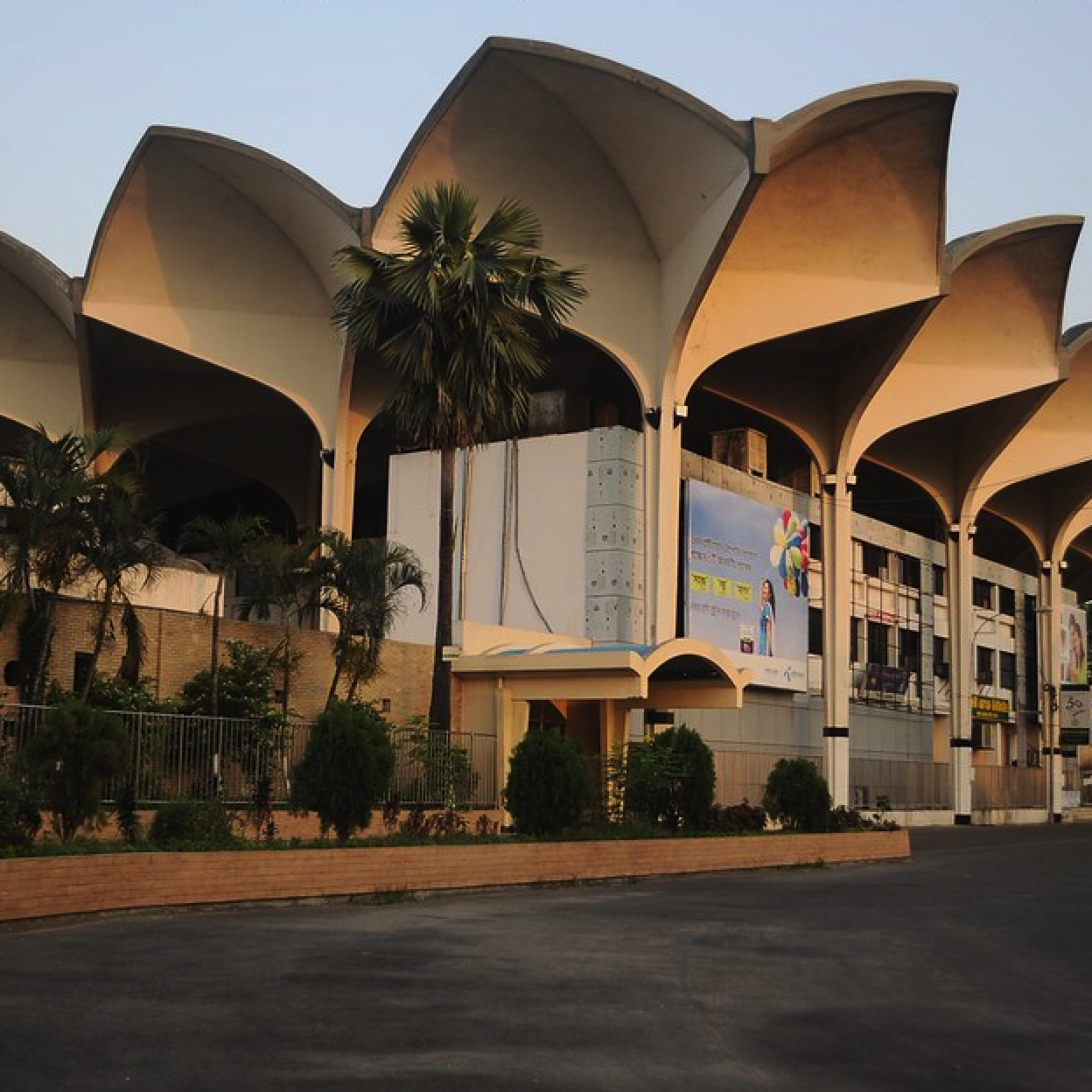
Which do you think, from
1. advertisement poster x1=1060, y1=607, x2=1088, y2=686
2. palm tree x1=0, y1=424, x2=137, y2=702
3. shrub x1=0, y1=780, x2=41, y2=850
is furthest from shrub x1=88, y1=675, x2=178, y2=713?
advertisement poster x1=1060, y1=607, x2=1088, y2=686

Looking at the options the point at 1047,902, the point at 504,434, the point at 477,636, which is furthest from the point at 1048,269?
the point at 1047,902

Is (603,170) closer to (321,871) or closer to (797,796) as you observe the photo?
(797,796)

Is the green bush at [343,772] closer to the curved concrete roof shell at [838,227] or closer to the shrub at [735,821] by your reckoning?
the shrub at [735,821]

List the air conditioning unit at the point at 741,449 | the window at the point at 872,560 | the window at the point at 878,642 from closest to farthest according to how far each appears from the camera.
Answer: the air conditioning unit at the point at 741,449 → the window at the point at 878,642 → the window at the point at 872,560

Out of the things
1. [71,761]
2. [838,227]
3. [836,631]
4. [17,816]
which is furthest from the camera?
[836,631]

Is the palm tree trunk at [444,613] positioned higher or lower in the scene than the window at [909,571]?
lower

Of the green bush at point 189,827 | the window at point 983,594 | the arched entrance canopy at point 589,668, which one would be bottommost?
the green bush at point 189,827

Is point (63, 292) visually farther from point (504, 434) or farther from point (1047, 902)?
point (1047, 902)

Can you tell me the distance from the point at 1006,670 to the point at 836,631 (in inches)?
775

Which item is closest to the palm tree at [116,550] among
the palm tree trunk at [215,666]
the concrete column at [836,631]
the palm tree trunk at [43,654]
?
the palm tree trunk at [43,654]

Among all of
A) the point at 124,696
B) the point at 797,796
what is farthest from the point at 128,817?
the point at 797,796

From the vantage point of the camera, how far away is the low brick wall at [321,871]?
15.7 meters

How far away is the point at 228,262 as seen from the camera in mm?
43719

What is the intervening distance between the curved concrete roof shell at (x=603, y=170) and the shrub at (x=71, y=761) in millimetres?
22787
